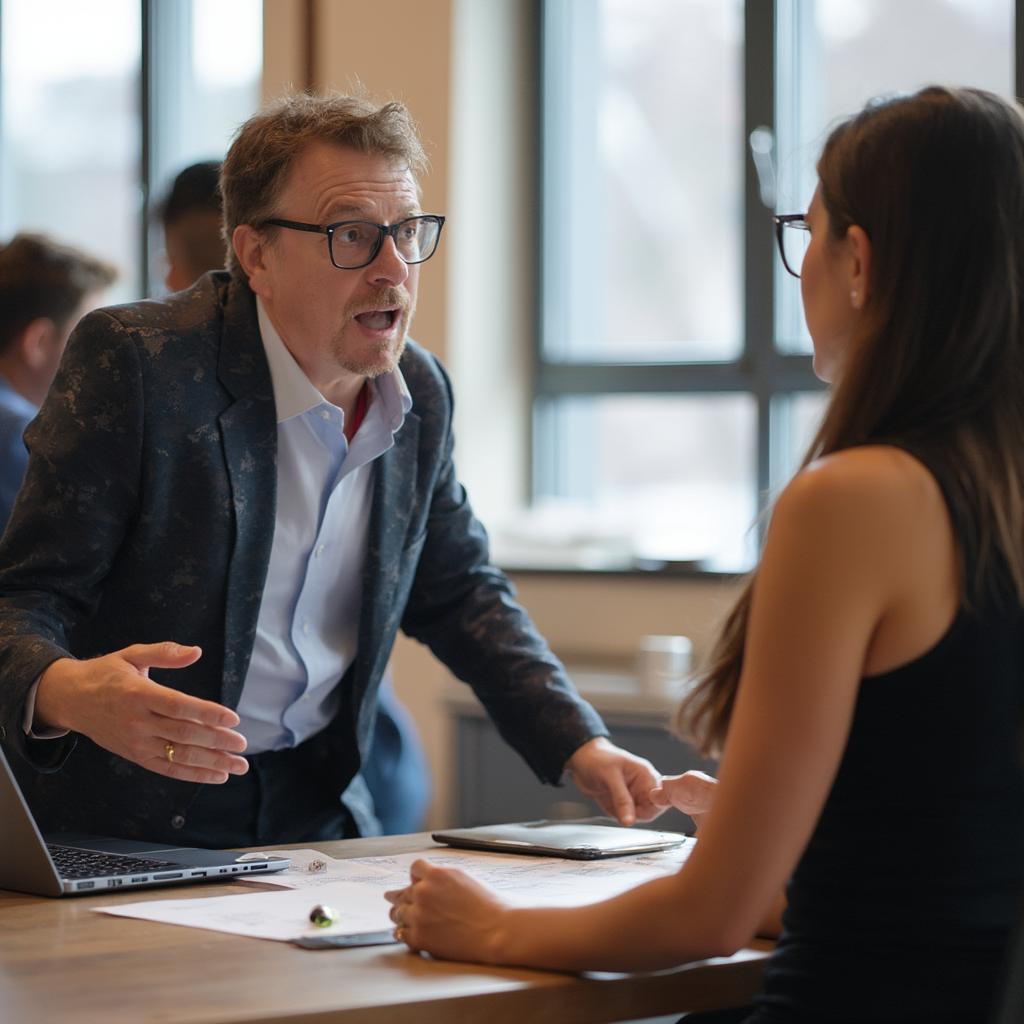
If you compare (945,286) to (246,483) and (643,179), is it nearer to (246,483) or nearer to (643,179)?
(246,483)

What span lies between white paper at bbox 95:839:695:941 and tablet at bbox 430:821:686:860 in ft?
0.04

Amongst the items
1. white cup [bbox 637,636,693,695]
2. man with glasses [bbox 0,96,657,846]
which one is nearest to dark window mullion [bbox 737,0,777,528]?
white cup [bbox 637,636,693,695]

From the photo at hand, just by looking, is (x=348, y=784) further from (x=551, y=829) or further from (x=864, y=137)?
(x=864, y=137)

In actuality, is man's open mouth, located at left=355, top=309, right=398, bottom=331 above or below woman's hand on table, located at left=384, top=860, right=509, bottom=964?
above

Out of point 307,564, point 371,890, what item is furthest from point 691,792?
point 307,564

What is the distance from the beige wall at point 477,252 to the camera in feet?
14.2

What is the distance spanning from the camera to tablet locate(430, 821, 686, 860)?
6.02ft

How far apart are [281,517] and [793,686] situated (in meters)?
1.09

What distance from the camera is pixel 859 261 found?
1.34 meters

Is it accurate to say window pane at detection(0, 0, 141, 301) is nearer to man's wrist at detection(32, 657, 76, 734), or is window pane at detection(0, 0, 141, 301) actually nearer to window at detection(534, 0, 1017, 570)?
window at detection(534, 0, 1017, 570)

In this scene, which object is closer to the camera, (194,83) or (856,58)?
(856,58)

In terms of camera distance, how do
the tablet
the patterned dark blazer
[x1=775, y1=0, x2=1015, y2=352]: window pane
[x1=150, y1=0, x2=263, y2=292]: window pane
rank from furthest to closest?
[x1=150, y1=0, x2=263, y2=292]: window pane → [x1=775, y1=0, x2=1015, y2=352]: window pane → the patterned dark blazer → the tablet

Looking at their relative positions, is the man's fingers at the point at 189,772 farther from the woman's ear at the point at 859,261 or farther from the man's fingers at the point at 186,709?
the woman's ear at the point at 859,261

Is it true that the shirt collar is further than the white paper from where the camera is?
Yes
